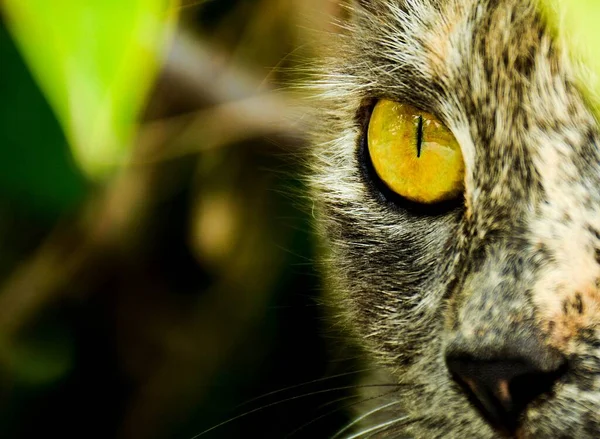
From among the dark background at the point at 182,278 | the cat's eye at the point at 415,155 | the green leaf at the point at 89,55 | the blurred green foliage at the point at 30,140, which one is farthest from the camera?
the dark background at the point at 182,278

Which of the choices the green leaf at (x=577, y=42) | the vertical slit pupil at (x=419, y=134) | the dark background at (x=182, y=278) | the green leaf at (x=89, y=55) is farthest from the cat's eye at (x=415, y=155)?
the dark background at (x=182, y=278)

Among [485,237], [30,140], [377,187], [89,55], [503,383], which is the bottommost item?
[503,383]

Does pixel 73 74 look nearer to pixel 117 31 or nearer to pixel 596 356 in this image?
pixel 117 31

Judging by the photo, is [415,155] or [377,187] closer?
[415,155]

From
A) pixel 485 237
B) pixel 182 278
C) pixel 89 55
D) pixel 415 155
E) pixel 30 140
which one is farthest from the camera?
pixel 182 278

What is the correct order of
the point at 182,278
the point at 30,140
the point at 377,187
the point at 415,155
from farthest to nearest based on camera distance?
the point at 182,278 → the point at 30,140 → the point at 377,187 → the point at 415,155

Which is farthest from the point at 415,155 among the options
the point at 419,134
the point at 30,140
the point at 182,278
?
the point at 182,278

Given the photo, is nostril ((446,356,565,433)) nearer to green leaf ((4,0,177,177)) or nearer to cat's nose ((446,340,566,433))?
cat's nose ((446,340,566,433))

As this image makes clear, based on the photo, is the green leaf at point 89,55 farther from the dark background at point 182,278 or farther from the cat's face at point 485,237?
the dark background at point 182,278

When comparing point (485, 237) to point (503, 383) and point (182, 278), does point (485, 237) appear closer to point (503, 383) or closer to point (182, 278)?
point (503, 383)
